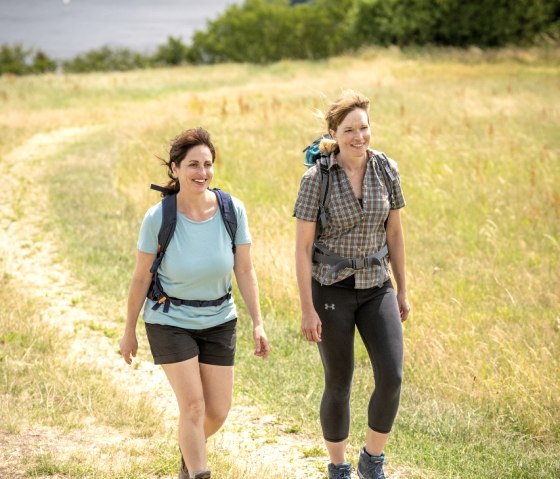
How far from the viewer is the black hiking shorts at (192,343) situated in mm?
3982

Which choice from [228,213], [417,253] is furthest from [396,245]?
[417,253]

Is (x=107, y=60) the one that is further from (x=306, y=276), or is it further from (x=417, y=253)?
(x=306, y=276)

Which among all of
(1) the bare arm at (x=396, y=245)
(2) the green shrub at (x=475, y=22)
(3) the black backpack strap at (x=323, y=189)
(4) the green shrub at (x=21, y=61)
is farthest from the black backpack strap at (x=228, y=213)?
(4) the green shrub at (x=21, y=61)

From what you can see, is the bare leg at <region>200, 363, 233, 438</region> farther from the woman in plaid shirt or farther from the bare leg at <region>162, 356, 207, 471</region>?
the woman in plaid shirt

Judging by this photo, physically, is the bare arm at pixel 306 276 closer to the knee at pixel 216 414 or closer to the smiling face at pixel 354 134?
the smiling face at pixel 354 134

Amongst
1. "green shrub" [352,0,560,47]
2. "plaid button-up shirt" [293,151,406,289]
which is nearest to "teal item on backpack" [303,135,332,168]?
"plaid button-up shirt" [293,151,406,289]

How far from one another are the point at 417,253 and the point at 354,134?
522cm

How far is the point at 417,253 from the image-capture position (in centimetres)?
927

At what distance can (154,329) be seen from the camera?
13.2 ft

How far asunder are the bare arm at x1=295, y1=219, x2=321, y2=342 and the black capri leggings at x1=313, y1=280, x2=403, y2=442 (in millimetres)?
73

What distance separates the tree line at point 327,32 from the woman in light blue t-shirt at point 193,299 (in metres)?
37.1

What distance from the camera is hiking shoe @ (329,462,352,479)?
4.40 metres

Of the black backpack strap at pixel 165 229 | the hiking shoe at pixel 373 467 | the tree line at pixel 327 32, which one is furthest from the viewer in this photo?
the tree line at pixel 327 32

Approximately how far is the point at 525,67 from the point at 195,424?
3139 centimetres
